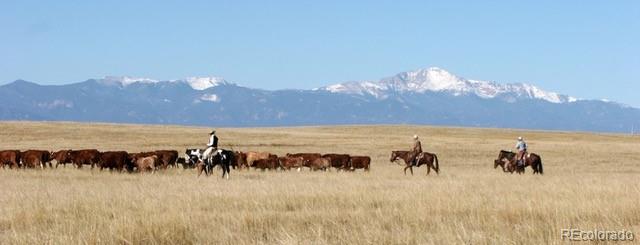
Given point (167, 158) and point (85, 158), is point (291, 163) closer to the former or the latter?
point (167, 158)

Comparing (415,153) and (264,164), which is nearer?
(415,153)

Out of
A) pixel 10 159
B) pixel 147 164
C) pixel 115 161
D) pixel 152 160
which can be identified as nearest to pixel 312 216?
pixel 152 160

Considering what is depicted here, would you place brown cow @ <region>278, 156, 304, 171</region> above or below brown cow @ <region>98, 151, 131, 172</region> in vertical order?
below

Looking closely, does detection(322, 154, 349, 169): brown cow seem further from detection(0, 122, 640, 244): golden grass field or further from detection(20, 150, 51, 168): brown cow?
detection(0, 122, 640, 244): golden grass field

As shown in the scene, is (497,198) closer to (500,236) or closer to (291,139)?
(500,236)

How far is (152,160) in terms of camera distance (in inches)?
1110

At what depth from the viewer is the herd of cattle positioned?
28.7 meters

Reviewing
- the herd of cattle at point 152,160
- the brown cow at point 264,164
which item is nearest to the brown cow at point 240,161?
the herd of cattle at point 152,160

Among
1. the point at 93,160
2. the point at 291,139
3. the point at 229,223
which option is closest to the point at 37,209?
the point at 229,223

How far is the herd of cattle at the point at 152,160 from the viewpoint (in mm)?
28656

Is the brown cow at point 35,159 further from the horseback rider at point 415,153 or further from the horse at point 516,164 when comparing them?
the horse at point 516,164

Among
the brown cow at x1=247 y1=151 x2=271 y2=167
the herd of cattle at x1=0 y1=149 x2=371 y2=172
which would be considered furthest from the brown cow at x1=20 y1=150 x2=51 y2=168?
the brown cow at x1=247 y1=151 x2=271 y2=167

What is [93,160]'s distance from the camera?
101 feet

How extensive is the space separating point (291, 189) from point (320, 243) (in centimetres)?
850
